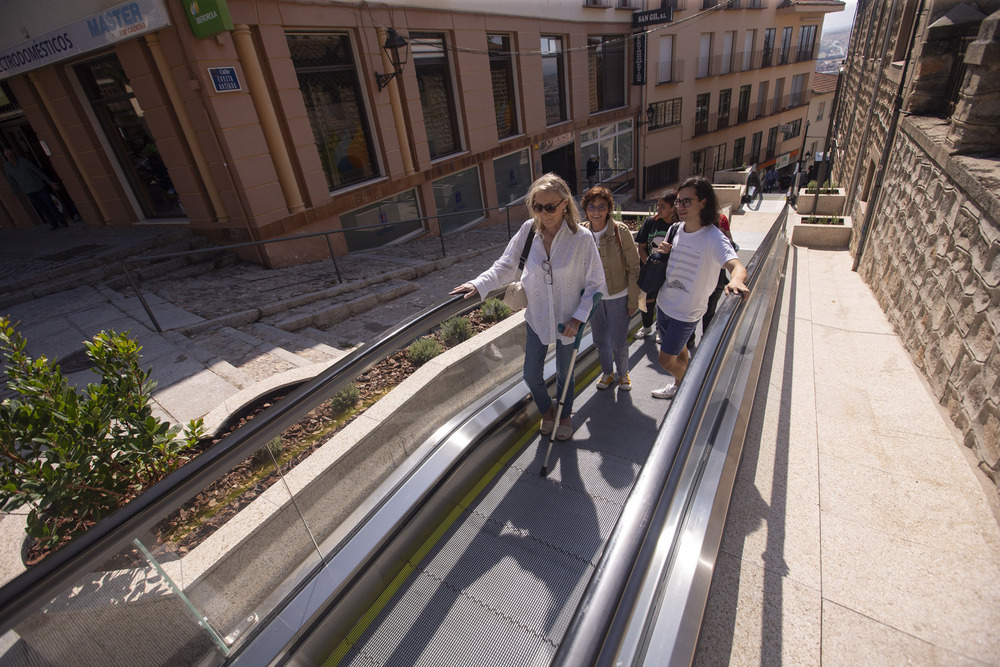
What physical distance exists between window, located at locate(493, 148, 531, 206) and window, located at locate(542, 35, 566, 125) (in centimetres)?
189

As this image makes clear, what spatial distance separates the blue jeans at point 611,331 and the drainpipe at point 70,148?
35.8 ft

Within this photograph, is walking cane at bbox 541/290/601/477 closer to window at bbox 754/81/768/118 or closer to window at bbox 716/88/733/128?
window at bbox 716/88/733/128

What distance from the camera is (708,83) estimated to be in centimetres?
2317

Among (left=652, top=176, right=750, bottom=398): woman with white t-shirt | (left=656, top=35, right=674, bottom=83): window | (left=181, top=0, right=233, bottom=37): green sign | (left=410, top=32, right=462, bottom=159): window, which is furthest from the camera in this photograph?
(left=656, top=35, right=674, bottom=83): window

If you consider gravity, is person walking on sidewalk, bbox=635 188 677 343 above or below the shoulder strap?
below

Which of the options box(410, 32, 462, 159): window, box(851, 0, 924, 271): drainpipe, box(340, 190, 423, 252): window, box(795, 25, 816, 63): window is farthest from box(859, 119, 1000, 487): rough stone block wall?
box(795, 25, 816, 63): window

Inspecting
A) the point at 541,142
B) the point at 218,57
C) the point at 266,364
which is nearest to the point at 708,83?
the point at 541,142

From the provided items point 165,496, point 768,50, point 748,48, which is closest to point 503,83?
point 165,496

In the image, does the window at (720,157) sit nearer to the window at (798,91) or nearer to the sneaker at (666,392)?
the window at (798,91)

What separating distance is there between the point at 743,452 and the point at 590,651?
215cm

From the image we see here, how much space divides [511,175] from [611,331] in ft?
39.2

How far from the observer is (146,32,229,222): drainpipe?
7.23 metres

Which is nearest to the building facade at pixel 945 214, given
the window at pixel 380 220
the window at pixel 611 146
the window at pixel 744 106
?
the window at pixel 380 220

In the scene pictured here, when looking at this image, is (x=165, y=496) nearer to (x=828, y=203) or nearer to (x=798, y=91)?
(x=828, y=203)
